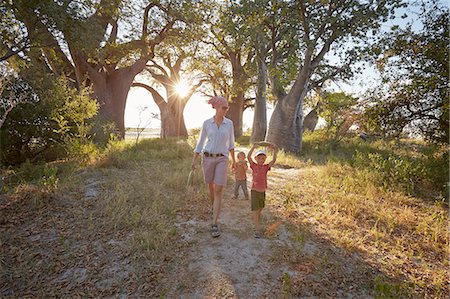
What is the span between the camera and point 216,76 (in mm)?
20156

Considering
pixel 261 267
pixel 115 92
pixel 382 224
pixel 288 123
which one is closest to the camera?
pixel 261 267

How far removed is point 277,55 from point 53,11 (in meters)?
8.54

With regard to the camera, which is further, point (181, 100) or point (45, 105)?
point (181, 100)

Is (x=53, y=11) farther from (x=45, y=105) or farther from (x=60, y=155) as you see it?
(x=60, y=155)

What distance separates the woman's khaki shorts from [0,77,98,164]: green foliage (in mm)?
5401

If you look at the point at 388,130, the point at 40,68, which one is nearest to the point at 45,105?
the point at 40,68

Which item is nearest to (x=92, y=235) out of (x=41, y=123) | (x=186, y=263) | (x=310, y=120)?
(x=186, y=263)

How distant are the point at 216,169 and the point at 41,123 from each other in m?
7.42

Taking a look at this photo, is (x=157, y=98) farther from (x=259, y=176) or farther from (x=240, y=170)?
(x=259, y=176)

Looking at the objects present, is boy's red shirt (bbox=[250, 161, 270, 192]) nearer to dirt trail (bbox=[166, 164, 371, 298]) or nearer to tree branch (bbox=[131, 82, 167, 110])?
dirt trail (bbox=[166, 164, 371, 298])

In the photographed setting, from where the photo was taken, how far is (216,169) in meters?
3.89

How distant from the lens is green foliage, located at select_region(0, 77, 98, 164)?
791 centimetres

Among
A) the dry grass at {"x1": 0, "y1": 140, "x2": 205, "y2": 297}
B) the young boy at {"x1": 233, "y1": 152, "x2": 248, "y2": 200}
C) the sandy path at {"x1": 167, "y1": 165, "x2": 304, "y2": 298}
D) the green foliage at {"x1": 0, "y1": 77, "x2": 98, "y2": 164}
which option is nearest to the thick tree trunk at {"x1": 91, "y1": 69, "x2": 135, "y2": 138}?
the green foliage at {"x1": 0, "y1": 77, "x2": 98, "y2": 164}

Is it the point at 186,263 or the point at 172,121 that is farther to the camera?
the point at 172,121
